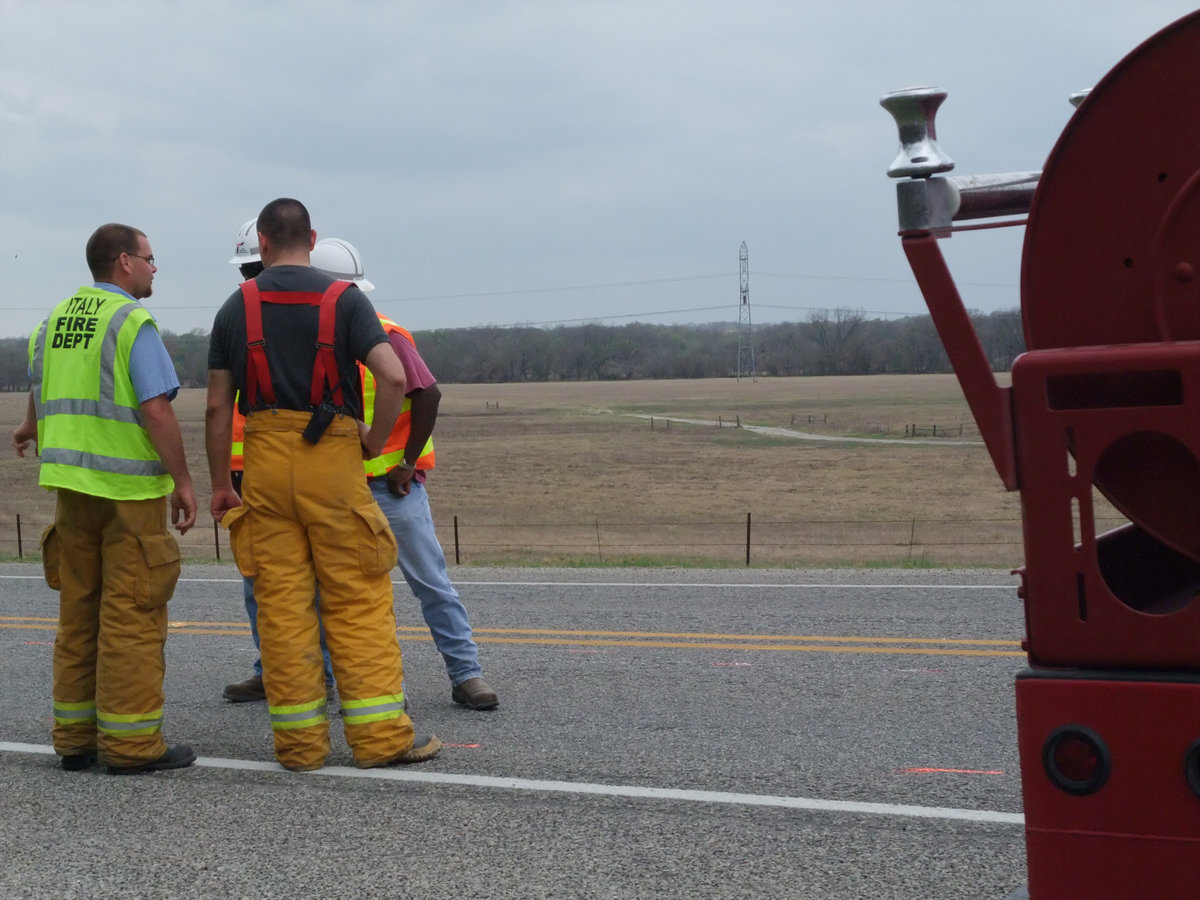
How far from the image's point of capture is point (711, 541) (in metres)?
24.6

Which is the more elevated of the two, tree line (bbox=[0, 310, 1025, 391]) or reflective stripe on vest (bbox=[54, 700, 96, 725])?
tree line (bbox=[0, 310, 1025, 391])

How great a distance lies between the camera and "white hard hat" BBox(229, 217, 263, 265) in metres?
5.81

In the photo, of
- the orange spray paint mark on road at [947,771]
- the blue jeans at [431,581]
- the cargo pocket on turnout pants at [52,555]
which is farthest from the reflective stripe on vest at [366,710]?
the orange spray paint mark on road at [947,771]

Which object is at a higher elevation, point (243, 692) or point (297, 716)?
point (297, 716)

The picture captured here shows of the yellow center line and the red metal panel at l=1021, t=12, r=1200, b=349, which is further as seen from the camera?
the yellow center line

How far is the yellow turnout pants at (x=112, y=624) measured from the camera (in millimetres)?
4840

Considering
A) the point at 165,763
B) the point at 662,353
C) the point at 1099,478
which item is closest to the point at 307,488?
the point at 165,763

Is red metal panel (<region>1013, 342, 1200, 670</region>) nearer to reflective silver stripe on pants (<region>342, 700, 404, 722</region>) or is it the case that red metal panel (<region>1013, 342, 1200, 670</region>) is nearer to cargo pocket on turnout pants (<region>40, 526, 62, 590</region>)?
reflective silver stripe on pants (<region>342, 700, 404, 722</region>)

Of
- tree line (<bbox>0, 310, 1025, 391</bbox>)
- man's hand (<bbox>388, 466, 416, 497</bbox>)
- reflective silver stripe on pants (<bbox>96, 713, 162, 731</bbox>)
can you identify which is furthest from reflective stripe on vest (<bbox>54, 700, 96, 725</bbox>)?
tree line (<bbox>0, 310, 1025, 391</bbox>)

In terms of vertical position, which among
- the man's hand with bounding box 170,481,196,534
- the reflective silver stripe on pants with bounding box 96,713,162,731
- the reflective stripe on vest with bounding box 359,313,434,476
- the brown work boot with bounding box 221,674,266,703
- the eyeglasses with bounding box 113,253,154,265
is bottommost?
the brown work boot with bounding box 221,674,266,703

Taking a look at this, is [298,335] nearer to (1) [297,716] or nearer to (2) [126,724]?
(1) [297,716]

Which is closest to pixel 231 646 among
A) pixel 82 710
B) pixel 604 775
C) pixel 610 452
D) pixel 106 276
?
pixel 82 710

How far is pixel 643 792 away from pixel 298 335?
2.01 m

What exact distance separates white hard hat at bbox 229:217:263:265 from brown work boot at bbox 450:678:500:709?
6.78 ft
